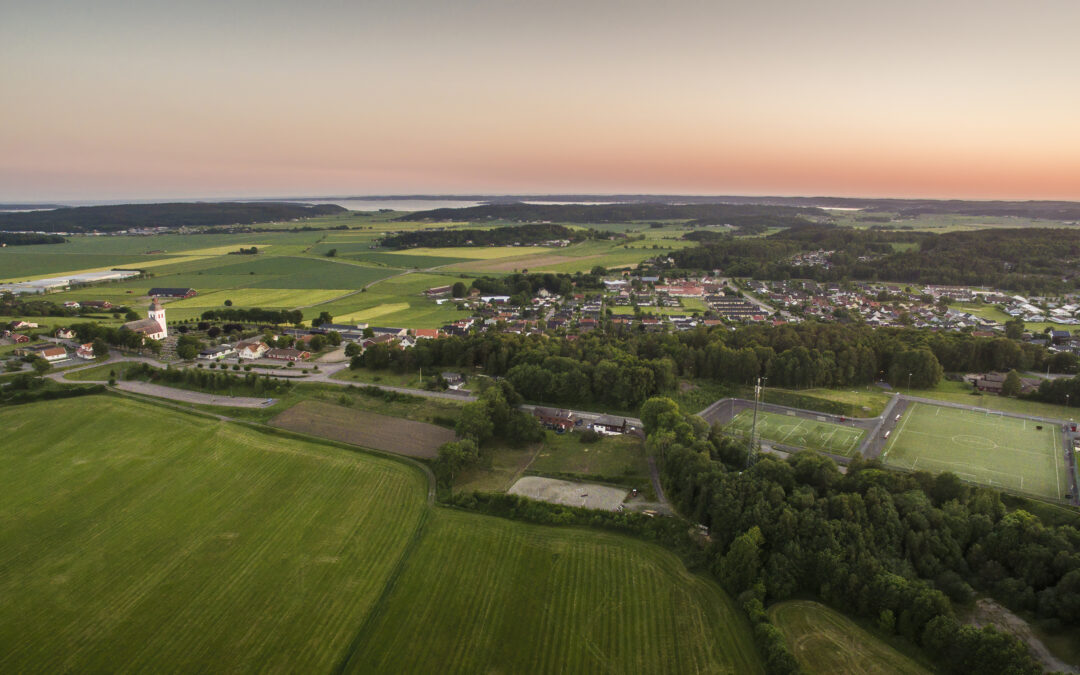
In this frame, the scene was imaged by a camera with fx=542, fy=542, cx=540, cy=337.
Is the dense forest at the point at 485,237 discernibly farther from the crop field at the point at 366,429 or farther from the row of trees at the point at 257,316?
the crop field at the point at 366,429

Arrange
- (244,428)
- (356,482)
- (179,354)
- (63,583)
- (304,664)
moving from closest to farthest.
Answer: (304,664) < (63,583) < (356,482) < (244,428) < (179,354)

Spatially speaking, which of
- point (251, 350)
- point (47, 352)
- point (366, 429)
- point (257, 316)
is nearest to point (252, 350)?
point (251, 350)

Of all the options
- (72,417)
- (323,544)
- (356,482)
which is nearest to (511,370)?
(356,482)

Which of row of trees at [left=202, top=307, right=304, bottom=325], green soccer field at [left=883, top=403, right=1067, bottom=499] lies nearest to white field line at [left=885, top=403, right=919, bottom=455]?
green soccer field at [left=883, top=403, right=1067, bottom=499]

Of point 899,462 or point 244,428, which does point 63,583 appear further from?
point 899,462

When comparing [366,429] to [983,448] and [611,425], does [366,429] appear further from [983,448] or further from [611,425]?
[983,448]

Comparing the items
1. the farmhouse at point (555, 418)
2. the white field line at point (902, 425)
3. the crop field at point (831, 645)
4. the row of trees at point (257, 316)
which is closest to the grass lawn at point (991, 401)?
the white field line at point (902, 425)
